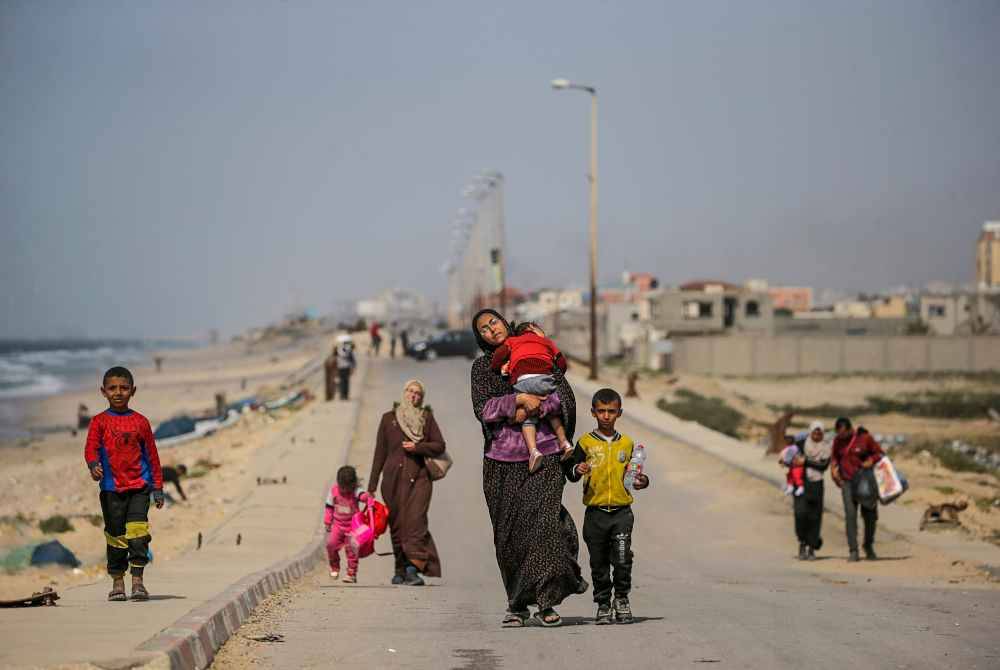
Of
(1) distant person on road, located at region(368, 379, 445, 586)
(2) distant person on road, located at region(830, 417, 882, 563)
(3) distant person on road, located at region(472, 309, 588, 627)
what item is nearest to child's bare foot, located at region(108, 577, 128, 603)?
(3) distant person on road, located at region(472, 309, 588, 627)

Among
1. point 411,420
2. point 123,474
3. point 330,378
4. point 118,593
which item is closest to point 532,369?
point 123,474

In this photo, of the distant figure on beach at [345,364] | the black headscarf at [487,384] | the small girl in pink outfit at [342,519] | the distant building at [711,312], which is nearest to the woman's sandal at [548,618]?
the black headscarf at [487,384]

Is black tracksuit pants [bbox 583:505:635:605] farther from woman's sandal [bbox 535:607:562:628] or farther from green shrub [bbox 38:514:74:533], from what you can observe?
green shrub [bbox 38:514:74:533]

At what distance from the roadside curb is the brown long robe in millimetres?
A: 1221

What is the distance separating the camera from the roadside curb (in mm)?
6707

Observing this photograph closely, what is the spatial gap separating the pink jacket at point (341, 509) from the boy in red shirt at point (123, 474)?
346cm

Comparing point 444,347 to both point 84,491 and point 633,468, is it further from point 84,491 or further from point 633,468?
point 633,468

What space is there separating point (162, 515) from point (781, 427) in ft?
37.1

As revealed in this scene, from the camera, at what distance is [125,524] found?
936cm

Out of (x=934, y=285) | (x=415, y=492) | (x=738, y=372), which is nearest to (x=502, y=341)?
(x=415, y=492)

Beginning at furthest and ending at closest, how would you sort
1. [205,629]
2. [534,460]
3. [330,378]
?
[330,378]
[534,460]
[205,629]

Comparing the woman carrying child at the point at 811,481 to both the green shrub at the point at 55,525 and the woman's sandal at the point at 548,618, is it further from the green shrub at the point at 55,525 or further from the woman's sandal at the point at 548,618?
the green shrub at the point at 55,525

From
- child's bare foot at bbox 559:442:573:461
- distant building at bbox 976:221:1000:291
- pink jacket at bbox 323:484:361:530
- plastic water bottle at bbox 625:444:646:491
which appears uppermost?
distant building at bbox 976:221:1000:291

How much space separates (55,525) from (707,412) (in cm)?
2493
